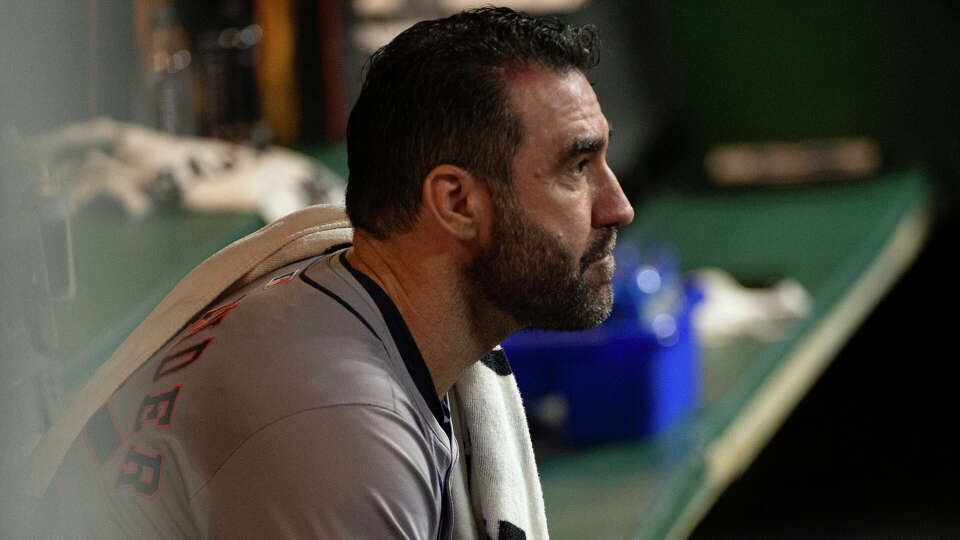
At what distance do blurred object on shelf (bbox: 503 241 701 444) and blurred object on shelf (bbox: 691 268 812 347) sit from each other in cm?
44

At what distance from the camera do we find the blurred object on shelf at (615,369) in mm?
1887

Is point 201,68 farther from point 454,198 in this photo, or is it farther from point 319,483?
point 319,483

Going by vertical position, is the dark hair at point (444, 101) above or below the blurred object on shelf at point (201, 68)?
above

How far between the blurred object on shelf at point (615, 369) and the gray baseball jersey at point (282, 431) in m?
0.93

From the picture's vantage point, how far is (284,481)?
0.81 metres

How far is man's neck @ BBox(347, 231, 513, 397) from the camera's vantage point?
1.00 m

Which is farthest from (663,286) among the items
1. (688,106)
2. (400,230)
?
(688,106)

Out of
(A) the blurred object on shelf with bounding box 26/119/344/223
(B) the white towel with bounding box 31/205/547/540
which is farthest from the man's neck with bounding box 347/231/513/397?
(A) the blurred object on shelf with bounding box 26/119/344/223

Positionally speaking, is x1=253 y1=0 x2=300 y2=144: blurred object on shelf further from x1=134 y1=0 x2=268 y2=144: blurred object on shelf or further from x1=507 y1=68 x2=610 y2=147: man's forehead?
x1=507 y1=68 x2=610 y2=147: man's forehead

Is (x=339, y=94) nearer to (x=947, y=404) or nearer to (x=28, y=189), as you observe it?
(x=947, y=404)

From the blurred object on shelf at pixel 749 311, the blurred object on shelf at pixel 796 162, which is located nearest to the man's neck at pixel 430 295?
the blurred object on shelf at pixel 749 311

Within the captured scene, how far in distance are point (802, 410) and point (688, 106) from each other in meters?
1.07

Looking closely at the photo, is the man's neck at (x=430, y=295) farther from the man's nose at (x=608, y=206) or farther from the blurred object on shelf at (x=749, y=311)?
the blurred object on shelf at (x=749, y=311)

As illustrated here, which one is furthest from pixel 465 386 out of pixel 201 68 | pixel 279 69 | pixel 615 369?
pixel 279 69
